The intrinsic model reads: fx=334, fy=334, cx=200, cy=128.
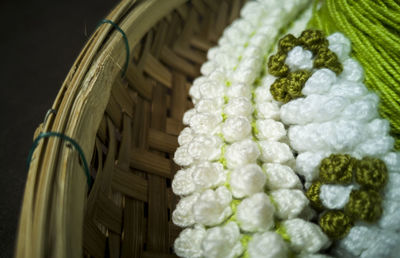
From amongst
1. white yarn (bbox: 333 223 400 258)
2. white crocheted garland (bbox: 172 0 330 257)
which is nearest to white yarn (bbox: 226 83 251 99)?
white crocheted garland (bbox: 172 0 330 257)

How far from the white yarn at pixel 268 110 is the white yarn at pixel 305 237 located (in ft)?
0.49

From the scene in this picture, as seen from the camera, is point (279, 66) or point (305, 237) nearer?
point (305, 237)

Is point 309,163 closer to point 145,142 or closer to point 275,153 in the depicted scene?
point 275,153

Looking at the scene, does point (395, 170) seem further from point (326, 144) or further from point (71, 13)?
point (71, 13)

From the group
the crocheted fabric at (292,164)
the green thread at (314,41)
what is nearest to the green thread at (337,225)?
the crocheted fabric at (292,164)

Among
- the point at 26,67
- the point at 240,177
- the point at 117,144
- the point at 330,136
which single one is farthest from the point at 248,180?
the point at 26,67

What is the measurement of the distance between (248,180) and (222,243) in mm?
70

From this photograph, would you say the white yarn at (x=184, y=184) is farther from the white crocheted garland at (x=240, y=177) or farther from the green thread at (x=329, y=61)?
the green thread at (x=329, y=61)

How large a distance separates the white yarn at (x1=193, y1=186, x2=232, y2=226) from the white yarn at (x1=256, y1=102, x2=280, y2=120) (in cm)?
13

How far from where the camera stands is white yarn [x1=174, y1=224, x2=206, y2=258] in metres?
0.37

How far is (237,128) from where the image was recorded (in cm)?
41

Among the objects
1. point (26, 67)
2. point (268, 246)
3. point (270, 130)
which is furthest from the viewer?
point (26, 67)

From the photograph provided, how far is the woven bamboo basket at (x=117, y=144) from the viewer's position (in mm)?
316

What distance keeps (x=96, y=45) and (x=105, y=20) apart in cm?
5
